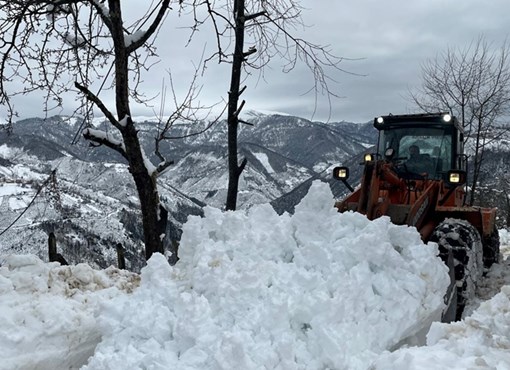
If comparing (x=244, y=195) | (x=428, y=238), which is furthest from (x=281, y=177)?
(x=428, y=238)

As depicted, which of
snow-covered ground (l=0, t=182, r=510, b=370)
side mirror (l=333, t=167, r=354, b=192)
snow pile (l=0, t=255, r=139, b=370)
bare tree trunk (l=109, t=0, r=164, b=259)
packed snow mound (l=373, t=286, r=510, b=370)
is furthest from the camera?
side mirror (l=333, t=167, r=354, b=192)

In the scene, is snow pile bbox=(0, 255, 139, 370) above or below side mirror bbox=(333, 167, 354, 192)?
below

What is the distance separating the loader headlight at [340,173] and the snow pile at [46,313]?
4025mm

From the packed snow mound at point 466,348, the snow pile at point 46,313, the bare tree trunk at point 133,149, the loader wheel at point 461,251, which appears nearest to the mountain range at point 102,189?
the bare tree trunk at point 133,149

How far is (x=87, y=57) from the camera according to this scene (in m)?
5.96

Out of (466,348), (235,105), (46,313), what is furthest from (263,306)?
(235,105)

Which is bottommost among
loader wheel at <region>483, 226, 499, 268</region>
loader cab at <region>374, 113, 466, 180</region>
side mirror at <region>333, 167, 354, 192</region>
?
loader wheel at <region>483, 226, 499, 268</region>

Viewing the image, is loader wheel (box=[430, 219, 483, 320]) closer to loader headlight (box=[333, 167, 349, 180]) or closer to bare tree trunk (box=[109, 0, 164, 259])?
loader headlight (box=[333, 167, 349, 180])

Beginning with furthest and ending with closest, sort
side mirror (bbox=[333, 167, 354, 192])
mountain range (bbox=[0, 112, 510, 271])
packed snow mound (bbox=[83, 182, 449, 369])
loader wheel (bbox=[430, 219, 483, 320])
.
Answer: side mirror (bbox=[333, 167, 354, 192]), mountain range (bbox=[0, 112, 510, 271]), loader wheel (bbox=[430, 219, 483, 320]), packed snow mound (bbox=[83, 182, 449, 369])

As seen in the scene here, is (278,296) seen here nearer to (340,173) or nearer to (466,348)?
(466,348)

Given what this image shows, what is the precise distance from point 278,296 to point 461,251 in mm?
2975

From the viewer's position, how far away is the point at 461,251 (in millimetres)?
5488

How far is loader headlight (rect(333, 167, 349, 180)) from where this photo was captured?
7312mm


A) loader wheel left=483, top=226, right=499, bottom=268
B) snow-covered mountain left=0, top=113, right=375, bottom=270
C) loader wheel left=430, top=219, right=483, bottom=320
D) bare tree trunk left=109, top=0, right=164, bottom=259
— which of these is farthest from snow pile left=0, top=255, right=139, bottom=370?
loader wheel left=483, top=226, right=499, bottom=268
